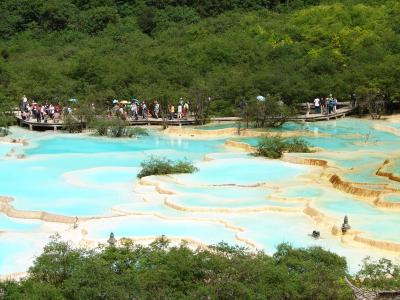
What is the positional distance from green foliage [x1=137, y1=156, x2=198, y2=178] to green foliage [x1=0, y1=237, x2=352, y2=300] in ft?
33.9

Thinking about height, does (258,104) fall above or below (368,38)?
below

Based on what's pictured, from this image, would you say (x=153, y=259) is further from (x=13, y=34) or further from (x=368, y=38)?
(x=13, y=34)

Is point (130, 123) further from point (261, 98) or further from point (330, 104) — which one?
point (330, 104)

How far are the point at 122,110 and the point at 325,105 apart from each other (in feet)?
30.9

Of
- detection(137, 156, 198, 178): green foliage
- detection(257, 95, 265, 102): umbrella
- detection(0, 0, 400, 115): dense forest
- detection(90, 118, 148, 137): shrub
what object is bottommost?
detection(137, 156, 198, 178): green foliage

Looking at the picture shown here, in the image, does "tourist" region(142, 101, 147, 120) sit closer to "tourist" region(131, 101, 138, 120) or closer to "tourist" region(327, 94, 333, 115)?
"tourist" region(131, 101, 138, 120)

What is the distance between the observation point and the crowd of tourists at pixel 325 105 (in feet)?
121

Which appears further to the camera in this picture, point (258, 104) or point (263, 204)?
point (258, 104)

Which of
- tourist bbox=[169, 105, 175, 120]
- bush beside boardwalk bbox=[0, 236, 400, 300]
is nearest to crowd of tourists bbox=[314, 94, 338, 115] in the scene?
tourist bbox=[169, 105, 175, 120]

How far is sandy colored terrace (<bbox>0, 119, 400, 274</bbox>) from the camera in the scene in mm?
17297

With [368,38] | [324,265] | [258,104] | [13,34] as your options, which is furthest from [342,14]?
[324,265]

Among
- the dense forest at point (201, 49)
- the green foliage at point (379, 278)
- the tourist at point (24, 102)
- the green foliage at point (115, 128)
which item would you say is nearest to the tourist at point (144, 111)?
the dense forest at point (201, 49)

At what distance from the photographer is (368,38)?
141ft

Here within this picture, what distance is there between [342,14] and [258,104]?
17.3 metres
